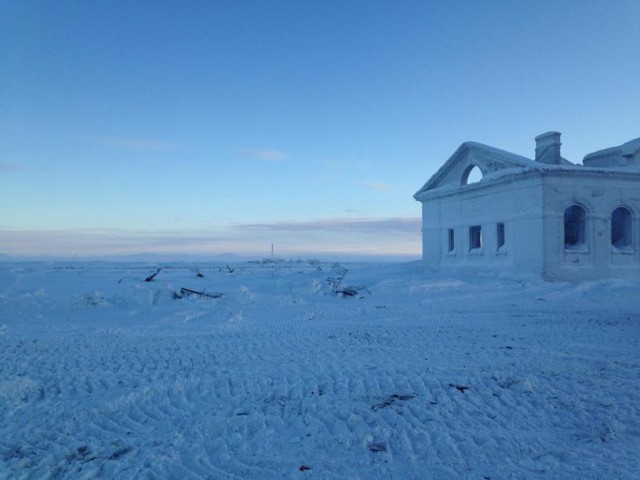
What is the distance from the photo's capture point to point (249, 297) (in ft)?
52.2

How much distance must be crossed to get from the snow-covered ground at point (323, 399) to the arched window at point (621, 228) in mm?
10645

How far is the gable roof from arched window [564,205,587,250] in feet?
10.6

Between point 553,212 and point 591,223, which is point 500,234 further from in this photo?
point 591,223

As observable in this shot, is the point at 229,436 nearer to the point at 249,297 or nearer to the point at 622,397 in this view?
the point at 622,397

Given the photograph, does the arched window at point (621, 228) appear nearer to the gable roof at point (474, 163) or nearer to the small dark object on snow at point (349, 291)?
the gable roof at point (474, 163)

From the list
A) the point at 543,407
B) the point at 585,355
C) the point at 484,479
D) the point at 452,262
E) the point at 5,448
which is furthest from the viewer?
the point at 452,262

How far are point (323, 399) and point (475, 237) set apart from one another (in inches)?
811

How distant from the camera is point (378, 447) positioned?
14.5 ft

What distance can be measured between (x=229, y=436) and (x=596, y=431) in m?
3.83

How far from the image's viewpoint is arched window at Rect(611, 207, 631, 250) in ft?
67.4

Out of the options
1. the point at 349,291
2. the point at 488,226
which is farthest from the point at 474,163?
the point at 349,291

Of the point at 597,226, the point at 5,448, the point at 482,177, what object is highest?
the point at 482,177

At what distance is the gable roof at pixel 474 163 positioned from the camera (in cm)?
2049

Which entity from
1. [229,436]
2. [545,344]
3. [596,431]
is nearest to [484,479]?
[596,431]
